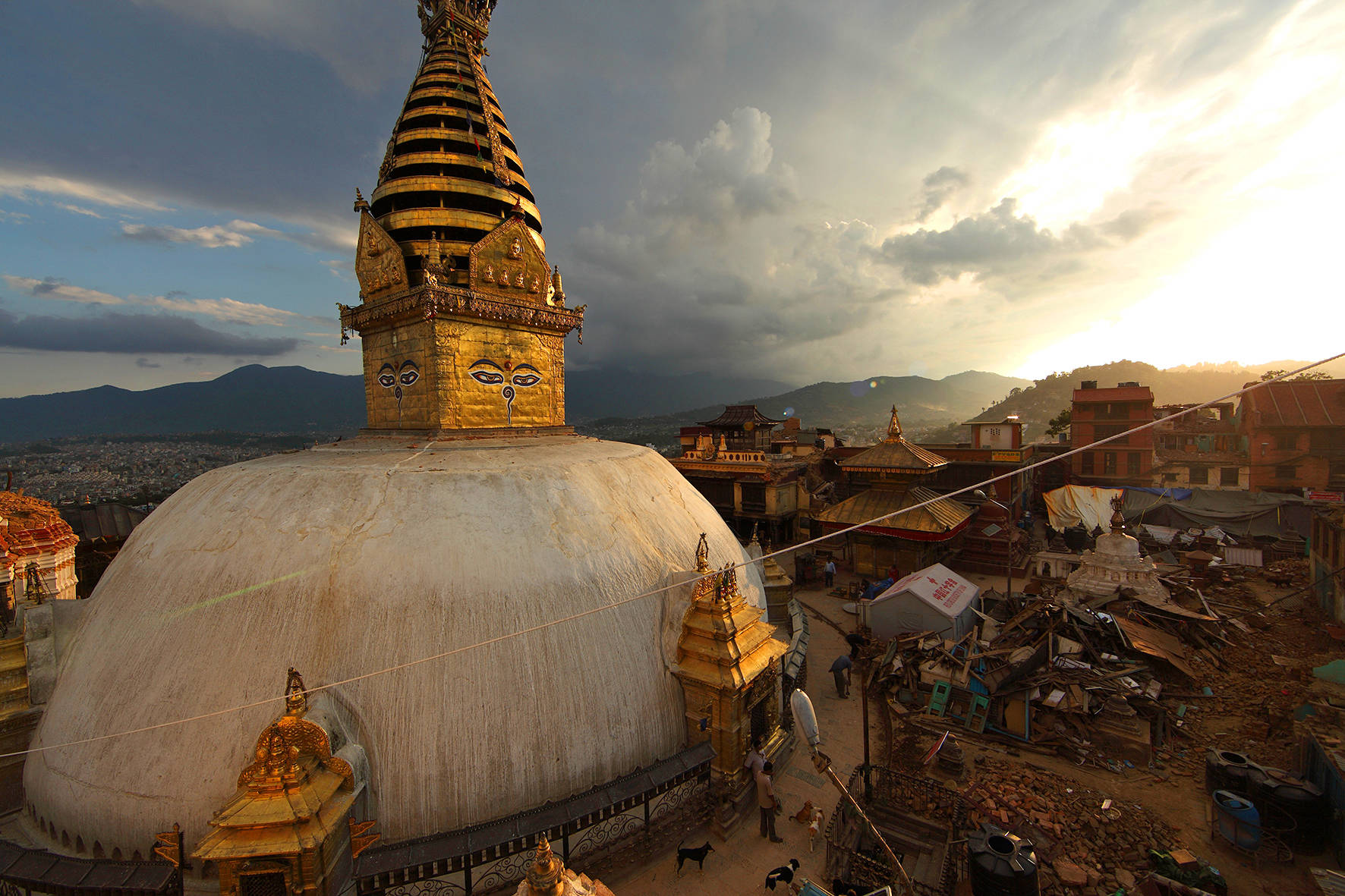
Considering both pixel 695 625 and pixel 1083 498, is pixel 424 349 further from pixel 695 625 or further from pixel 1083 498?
pixel 1083 498

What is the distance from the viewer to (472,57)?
13.5m

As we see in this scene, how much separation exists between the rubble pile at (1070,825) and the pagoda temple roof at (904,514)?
972 cm

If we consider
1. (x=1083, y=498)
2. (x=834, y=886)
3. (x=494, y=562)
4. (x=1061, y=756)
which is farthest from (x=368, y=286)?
(x=1083, y=498)

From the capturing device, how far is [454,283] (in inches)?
446

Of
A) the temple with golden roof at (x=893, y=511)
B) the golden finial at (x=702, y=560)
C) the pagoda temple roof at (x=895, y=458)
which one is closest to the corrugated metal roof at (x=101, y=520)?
the golden finial at (x=702, y=560)

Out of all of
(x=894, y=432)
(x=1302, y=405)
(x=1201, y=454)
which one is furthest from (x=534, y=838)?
(x=1201, y=454)

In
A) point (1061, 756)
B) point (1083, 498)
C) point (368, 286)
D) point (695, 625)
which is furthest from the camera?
point (1083, 498)

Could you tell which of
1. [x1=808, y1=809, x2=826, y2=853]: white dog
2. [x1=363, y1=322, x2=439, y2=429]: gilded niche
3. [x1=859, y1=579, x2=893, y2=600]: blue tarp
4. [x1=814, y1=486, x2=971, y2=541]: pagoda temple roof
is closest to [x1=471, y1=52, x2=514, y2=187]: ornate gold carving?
[x1=363, y1=322, x2=439, y2=429]: gilded niche

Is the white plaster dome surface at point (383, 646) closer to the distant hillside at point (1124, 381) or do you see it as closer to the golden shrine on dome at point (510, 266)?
the golden shrine on dome at point (510, 266)

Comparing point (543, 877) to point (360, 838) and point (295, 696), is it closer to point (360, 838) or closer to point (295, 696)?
point (360, 838)

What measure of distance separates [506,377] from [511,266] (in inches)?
106

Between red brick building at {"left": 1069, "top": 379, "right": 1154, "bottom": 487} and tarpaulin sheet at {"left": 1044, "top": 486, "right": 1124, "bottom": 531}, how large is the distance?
7464 mm

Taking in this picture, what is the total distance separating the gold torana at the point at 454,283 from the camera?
10.9 m

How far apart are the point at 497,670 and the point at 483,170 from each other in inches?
453
